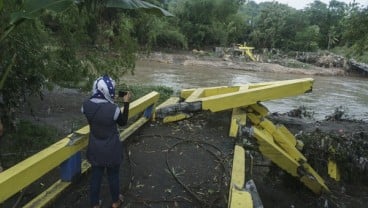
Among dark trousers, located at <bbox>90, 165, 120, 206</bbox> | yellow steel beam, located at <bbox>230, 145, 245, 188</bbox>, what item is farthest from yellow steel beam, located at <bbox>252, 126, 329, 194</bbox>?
dark trousers, located at <bbox>90, 165, 120, 206</bbox>

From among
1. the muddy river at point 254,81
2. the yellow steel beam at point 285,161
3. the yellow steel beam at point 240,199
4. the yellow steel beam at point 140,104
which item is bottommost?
the muddy river at point 254,81

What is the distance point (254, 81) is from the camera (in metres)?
27.6

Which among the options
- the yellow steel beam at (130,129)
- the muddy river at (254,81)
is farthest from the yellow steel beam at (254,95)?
the muddy river at (254,81)

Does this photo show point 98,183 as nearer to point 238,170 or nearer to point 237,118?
point 238,170

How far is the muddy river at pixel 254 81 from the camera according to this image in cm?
1880

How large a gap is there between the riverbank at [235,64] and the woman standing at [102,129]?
3068 cm

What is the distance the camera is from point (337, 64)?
136 ft

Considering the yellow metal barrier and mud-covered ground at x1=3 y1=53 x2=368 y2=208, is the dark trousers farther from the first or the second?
the yellow metal barrier

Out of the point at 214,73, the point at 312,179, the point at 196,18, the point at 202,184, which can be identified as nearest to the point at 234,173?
the point at 202,184

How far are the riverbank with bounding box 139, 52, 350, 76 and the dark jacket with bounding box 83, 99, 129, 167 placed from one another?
30695mm

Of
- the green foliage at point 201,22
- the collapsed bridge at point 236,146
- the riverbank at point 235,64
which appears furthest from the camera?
the green foliage at point 201,22

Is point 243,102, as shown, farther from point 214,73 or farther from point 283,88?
point 214,73

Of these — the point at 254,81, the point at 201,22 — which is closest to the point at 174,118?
the point at 254,81

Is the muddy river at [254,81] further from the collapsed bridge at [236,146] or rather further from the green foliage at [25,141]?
the collapsed bridge at [236,146]
